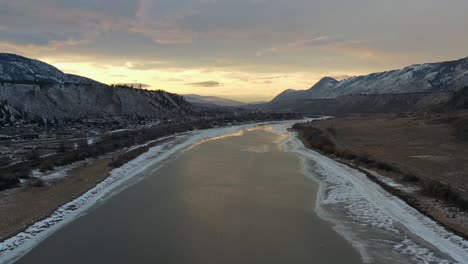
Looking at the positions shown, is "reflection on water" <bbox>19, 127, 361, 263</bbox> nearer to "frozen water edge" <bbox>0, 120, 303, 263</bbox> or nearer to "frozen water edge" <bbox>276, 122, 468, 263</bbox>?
"frozen water edge" <bbox>0, 120, 303, 263</bbox>

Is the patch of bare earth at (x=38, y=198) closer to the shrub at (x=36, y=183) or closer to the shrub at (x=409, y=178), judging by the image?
the shrub at (x=36, y=183)

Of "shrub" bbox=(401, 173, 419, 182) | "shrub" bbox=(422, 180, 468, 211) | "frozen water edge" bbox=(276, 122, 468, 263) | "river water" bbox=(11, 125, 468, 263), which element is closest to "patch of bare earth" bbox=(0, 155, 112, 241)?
"river water" bbox=(11, 125, 468, 263)

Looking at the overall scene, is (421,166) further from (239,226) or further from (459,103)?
(459,103)

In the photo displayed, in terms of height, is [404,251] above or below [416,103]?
below

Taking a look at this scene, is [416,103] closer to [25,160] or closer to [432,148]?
[432,148]

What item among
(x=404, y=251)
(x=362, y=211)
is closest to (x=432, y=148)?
(x=362, y=211)

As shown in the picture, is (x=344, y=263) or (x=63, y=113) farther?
(x=63, y=113)

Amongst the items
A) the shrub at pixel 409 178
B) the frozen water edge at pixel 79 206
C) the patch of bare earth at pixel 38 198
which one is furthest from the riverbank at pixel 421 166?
the patch of bare earth at pixel 38 198
